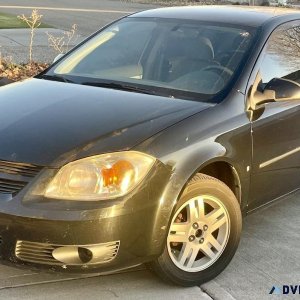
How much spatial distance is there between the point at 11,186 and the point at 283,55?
2453 mm

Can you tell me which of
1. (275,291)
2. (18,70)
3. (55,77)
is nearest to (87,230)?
(275,291)

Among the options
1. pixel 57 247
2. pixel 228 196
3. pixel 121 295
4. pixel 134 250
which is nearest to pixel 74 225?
pixel 57 247

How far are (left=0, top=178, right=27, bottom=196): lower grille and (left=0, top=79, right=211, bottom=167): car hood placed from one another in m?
0.13

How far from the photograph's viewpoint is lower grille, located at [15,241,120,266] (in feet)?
10.2

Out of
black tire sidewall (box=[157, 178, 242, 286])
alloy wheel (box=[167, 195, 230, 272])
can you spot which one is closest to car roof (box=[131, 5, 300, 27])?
black tire sidewall (box=[157, 178, 242, 286])

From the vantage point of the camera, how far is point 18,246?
3.11 m

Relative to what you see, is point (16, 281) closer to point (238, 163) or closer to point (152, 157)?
point (152, 157)

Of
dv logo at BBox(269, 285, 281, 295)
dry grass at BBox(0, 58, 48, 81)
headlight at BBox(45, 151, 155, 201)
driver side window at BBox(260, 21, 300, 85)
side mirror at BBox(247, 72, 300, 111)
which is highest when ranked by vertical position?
driver side window at BBox(260, 21, 300, 85)

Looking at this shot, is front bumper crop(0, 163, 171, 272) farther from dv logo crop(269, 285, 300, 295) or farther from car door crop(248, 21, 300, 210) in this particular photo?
car door crop(248, 21, 300, 210)

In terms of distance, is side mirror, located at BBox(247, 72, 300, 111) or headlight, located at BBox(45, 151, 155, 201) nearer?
headlight, located at BBox(45, 151, 155, 201)


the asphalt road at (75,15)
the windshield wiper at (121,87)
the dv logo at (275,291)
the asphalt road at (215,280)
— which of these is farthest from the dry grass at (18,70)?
the asphalt road at (75,15)

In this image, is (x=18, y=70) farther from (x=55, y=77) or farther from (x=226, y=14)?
(x=226, y=14)

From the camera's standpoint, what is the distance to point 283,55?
452cm

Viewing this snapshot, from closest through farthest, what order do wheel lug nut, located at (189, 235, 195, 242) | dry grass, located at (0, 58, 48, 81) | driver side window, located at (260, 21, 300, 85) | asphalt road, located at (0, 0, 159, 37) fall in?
wheel lug nut, located at (189, 235, 195, 242)
driver side window, located at (260, 21, 300, 85)
dry grass, located at (0, 58, 48, 81)
asphalt road, located at (0, 0, 159, 37)
